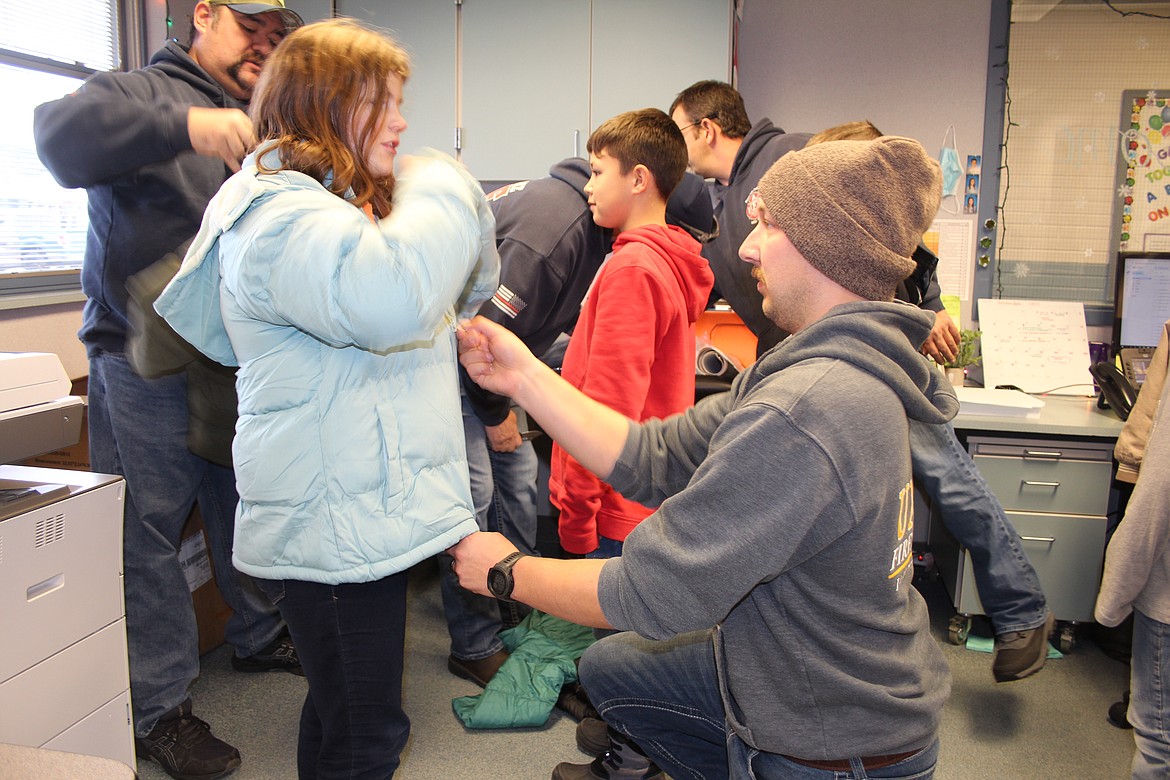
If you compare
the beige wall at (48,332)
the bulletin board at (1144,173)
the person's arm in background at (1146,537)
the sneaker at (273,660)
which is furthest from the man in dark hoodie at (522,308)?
the bulletin board at (1144,173)

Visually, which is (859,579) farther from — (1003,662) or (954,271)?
(954,271)

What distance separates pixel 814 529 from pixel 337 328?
64 centimetres

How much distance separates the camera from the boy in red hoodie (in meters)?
1.79

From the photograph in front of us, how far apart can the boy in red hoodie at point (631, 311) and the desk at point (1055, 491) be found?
49.3 inches

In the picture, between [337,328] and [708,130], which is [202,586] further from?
[708,130]

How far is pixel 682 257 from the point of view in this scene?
1.95m

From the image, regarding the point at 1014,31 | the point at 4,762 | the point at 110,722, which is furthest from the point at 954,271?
the point at 4,762

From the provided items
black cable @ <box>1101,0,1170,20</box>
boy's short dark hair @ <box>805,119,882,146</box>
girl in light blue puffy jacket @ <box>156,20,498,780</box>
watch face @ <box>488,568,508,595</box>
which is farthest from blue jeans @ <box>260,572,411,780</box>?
black cable @ <box>1101,0,1170,20</box>

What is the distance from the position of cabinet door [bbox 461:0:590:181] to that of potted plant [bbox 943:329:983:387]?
163cm

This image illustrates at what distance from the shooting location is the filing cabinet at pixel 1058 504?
267 centimetres

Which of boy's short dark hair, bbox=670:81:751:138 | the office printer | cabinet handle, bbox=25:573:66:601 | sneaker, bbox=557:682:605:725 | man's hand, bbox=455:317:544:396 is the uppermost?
boy's short dark hair, bbox=670:81:751:138

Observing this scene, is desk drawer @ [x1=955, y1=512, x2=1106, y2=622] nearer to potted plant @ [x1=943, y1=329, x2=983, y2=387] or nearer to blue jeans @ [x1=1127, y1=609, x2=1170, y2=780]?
potted plant @ [x1=943, y1=329, x2=983, y2=387]

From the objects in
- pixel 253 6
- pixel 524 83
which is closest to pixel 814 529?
pixel 253 6

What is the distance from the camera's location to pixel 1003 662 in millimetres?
2283
